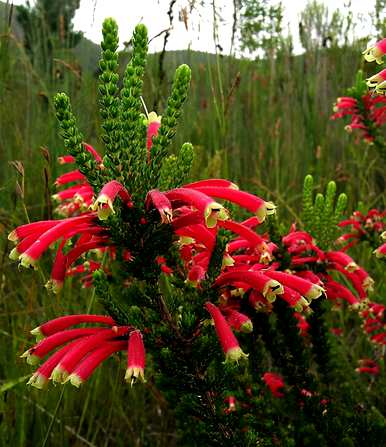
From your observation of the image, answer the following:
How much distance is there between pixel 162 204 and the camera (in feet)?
3.40

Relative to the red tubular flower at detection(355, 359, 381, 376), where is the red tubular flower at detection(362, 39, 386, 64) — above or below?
above

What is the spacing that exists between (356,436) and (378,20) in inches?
175

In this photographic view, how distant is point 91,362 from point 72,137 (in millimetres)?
441

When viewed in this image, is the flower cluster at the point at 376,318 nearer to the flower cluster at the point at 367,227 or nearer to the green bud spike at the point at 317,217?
the flower cluster at the point at 367,227

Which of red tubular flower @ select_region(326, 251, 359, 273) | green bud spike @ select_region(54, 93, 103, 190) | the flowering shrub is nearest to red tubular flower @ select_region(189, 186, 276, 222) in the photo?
the flowering shrub

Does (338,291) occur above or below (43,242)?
below

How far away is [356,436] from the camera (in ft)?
5.82

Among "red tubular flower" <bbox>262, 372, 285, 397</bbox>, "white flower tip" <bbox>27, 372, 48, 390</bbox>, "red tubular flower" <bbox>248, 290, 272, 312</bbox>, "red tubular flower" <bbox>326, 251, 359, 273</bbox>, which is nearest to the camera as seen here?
"white flower tip" <bbox>27, 372, 48, 390</bbox>

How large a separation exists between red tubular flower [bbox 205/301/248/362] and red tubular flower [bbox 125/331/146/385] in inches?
6.2

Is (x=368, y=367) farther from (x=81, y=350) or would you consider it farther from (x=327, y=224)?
(x=81, y=350)

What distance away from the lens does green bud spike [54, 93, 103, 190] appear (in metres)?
1.08

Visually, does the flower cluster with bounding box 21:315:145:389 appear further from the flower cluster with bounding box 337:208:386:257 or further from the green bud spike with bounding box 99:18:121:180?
the flower cluster with bounding box 337:208:386:257

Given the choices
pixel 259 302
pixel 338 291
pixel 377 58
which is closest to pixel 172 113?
pixel 377 58

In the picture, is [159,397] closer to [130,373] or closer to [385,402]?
[385,402]
